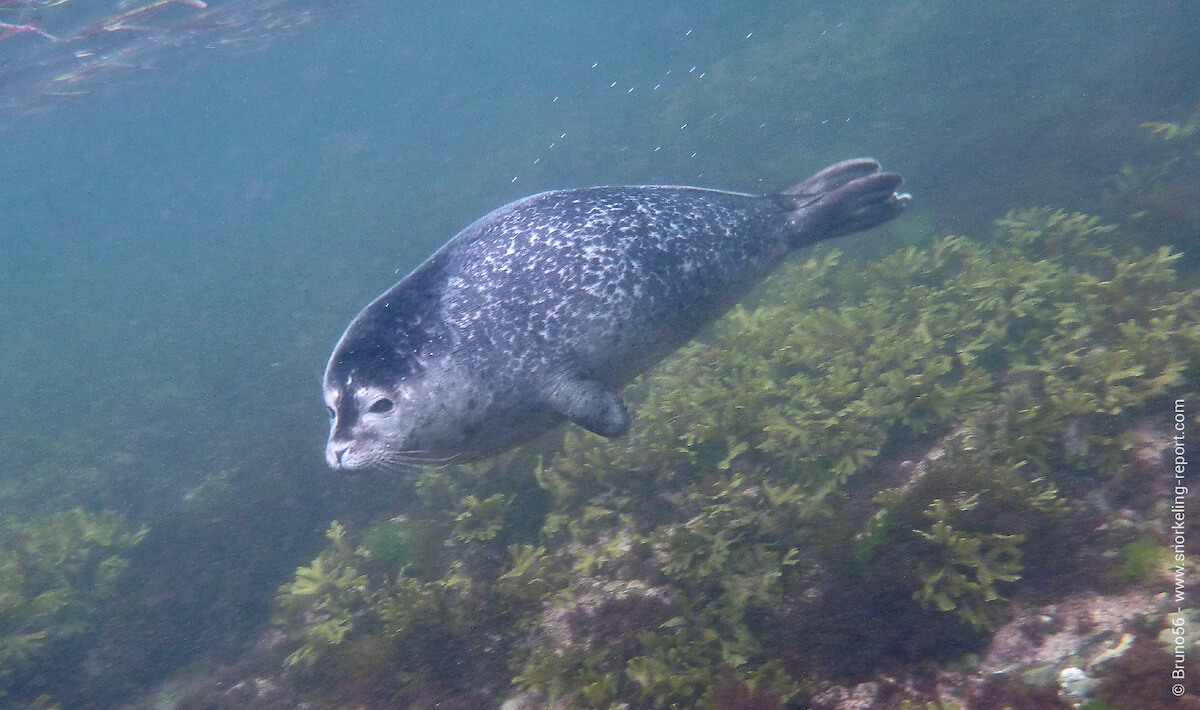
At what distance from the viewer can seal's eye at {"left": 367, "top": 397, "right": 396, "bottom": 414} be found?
3.45 metres

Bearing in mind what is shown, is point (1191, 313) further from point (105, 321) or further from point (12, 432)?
point (105, 321)

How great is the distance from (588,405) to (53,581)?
603 centimetres

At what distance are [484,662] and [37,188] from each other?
12626 centimetres

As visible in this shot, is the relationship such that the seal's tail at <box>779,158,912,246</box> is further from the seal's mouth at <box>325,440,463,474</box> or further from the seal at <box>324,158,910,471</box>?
the seal's mouth at <box>325,440,463,474</box>

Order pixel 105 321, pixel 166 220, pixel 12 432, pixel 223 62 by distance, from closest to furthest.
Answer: pixel 12 432 → pixel 105 321 → pixel 223 62 → pixel 166 220

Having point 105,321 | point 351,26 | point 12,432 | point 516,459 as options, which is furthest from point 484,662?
point 351,26

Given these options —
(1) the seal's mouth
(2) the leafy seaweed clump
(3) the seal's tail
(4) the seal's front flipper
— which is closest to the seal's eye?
(1) the seal's mouth

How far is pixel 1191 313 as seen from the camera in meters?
3.64

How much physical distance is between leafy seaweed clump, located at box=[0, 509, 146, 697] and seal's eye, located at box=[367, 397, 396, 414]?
4.36 meters

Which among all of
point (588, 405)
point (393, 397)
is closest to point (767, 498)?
point (588, 405)

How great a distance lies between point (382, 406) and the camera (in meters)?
3.45

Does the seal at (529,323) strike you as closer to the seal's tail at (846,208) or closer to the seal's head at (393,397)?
the seal's head at (393,397)

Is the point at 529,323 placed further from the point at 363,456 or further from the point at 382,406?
the point at 363,456

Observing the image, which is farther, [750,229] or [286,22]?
[286,22]
